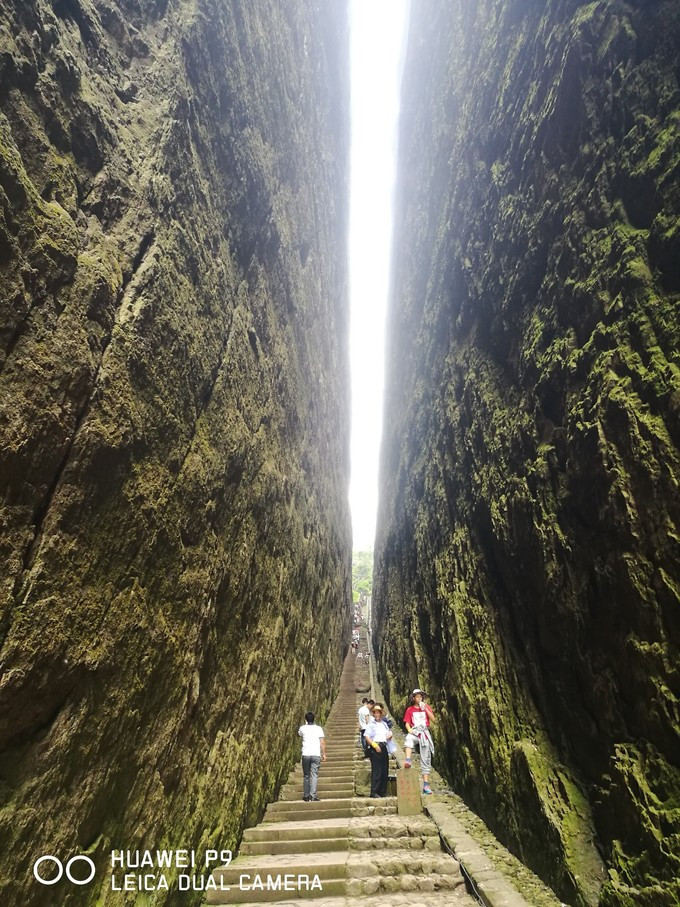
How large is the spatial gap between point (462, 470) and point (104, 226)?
8.26 metres

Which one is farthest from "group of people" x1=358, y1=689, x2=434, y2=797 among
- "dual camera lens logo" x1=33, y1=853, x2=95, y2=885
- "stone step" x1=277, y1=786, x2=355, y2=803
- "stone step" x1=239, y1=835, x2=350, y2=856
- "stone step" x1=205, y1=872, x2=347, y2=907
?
"dual camera lens logo" x1=33, y1=853, x2=95, y2=885

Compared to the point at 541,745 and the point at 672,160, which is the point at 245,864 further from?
the point at 672,160

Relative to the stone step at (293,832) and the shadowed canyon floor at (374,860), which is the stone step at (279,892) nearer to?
the shadowed canyon floor at (374,860)

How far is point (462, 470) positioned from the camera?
10.9 metres

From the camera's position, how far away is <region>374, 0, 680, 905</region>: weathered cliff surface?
5043 mm

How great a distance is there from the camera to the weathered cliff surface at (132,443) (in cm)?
354

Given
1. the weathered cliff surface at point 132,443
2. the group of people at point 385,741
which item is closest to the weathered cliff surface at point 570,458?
the group of people at point 385,741

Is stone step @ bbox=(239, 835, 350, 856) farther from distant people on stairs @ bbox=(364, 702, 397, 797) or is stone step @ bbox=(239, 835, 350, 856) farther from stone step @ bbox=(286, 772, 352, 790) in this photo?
stone step @ bbox=(286, 772, 352, 790)

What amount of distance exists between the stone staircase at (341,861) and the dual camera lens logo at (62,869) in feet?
7.74

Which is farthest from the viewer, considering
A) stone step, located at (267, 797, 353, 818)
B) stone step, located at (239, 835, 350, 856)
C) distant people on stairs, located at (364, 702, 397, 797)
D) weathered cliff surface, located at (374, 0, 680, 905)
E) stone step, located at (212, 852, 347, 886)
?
distant people on stairs, located at (364, 702, 397, 797)

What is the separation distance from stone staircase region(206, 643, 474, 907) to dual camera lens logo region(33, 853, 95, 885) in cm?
236

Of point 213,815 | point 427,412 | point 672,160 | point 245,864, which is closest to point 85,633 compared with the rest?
point 213,815

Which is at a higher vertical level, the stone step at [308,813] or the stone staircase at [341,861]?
the stone step at [308,813]

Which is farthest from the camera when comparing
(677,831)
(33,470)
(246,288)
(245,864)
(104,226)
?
(246,288)
